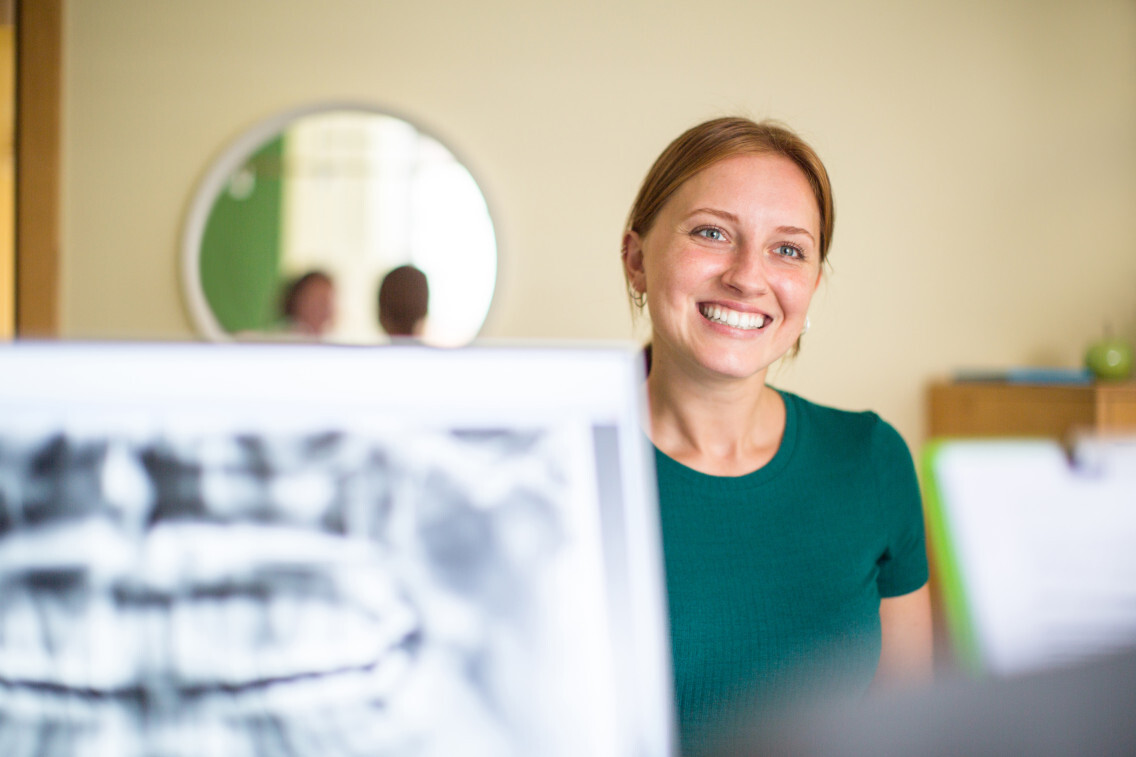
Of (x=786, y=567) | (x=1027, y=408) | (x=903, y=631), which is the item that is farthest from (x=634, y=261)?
(x=1027, y=408)

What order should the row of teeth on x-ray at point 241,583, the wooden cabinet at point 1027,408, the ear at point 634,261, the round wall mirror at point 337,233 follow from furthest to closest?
the round wall mirror at point 337,233 < the wooden cabinet at point 1027,408 < the ear at point 634,261 < the row of teeth on x-ray at point 241,583

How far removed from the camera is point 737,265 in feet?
3.25

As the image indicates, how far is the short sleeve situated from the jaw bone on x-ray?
77 centimetres

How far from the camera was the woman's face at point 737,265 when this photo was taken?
99cm

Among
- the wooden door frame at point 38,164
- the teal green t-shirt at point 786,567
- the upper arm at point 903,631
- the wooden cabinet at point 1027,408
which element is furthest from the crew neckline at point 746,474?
the wooden door frame at point 38,164

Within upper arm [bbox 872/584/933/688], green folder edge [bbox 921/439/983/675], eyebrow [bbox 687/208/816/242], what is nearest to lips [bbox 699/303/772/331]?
eyebrow [bbox 687/208/816/242]

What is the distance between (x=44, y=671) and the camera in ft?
1.16

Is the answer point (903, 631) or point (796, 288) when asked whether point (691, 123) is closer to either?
point (796, 288)

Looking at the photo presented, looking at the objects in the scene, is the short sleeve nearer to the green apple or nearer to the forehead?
the forehead

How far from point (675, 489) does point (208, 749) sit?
69cm

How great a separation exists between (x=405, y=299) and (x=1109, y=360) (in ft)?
6.91

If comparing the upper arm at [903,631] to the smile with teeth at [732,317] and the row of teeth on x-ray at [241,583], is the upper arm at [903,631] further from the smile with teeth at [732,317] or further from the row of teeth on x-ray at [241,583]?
the row of teeth on x-ray at [241,583]

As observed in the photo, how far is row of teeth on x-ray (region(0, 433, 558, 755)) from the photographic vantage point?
0.35 m

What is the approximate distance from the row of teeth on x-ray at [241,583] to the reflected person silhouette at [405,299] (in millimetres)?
2207
